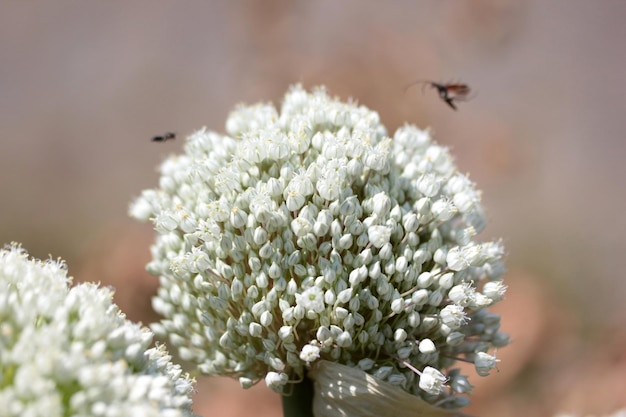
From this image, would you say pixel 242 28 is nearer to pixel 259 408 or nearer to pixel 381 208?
pixel 259 408

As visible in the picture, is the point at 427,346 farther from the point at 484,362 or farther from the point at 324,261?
the point at 324,261

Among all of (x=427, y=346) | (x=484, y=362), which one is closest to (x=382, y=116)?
(x=484, y=362)

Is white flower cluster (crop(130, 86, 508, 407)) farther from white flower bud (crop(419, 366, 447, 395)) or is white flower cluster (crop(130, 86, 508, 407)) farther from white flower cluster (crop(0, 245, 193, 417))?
white flower cluster (crop(0, 245, 193, 417))

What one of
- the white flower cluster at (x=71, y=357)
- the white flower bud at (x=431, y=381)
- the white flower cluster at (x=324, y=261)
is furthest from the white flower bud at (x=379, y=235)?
the white flower cluster at (x=71, y=357)

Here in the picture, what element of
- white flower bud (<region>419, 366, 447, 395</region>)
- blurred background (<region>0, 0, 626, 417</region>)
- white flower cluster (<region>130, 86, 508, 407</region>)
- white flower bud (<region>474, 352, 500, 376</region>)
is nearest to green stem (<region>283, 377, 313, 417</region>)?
white flower cluster (<region>130, 86, 508, 407</region>)

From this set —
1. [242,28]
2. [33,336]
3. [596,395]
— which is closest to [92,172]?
[242,28]

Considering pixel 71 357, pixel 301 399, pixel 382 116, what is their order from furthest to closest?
pixel 382 116 < pixel 301 399 < pixel 71 357
